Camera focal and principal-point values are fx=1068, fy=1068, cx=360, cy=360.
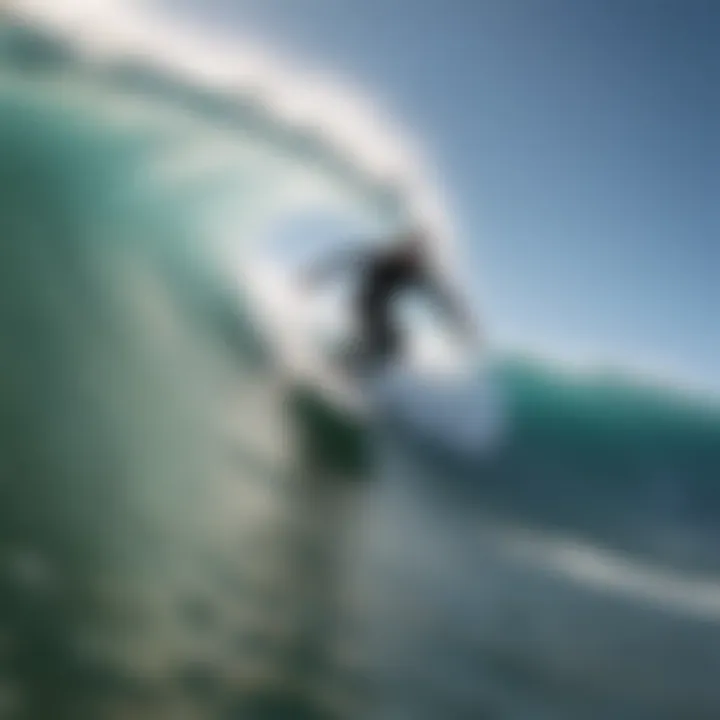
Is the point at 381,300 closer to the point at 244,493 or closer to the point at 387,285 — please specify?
the point at 387,285

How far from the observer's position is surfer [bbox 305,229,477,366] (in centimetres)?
138

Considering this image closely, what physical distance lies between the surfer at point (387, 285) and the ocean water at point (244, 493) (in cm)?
6

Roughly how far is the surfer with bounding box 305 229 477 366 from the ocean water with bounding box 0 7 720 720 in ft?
0.20

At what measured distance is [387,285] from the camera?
140 centimetres

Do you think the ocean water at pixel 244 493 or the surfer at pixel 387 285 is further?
the surfer at pixel 387 285

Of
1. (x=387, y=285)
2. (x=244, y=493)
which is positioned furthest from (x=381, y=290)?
(x=244, y=493)

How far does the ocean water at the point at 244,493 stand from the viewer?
1.22 metres

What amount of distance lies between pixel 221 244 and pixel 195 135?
0.48ft

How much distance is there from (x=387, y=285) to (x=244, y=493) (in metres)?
0.33

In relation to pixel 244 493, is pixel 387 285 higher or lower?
higher

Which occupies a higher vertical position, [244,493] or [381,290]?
[381,290]

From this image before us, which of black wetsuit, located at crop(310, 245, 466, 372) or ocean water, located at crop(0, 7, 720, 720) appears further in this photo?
black wetsuit, located at crop(310, 245, 466, 372)

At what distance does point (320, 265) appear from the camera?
137 centimetres

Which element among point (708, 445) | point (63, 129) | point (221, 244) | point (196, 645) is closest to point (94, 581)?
point (196, 645)
